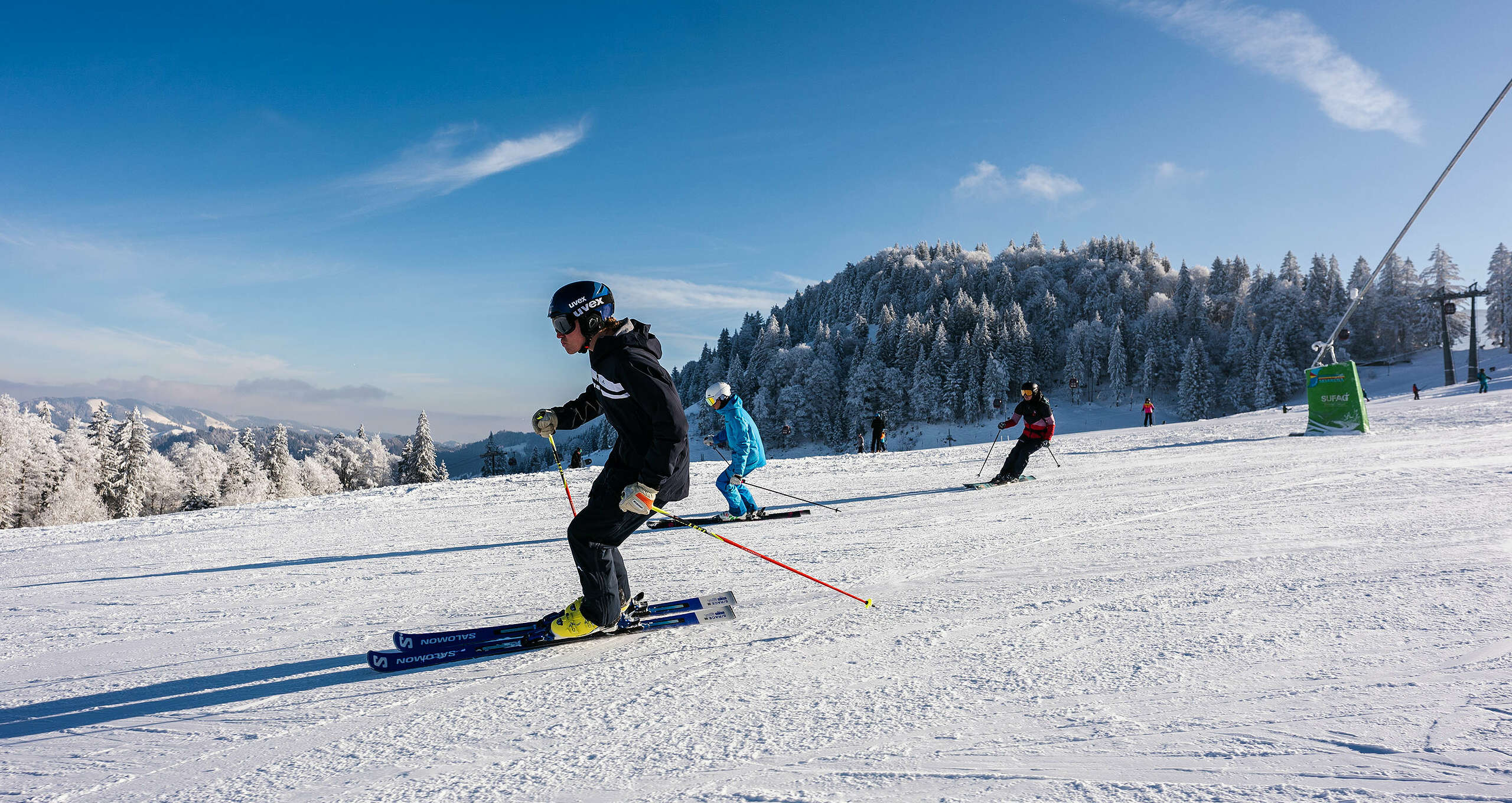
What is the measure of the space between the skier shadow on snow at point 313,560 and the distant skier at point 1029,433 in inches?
302

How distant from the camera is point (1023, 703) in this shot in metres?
2.66

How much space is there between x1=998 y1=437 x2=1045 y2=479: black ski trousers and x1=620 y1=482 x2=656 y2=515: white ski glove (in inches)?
362

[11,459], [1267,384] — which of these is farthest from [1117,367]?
[11,459]

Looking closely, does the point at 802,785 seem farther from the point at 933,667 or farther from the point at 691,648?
the point at 691,648

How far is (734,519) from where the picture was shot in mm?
8969

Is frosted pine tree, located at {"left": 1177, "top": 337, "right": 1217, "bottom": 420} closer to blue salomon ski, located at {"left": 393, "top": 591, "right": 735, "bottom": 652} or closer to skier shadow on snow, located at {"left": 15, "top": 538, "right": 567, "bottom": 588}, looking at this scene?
skier shadow on snow, located at {"left": 15, "top": 538, "right": 567, "bottom": 588}

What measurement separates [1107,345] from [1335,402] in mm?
89686

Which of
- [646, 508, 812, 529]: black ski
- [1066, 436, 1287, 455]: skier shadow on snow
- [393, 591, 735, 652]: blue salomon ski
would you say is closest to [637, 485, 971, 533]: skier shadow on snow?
[646, 508, 812, 529]: black ski

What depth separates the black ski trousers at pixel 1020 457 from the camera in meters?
11.4

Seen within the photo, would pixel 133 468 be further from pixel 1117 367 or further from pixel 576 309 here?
pixel 1117 367

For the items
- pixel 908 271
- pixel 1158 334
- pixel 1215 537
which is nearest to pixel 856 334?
pixel 1158 334

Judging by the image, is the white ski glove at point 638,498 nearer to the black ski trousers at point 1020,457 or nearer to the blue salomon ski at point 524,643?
the blue salomon ski at point 524,643

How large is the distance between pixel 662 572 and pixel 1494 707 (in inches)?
196

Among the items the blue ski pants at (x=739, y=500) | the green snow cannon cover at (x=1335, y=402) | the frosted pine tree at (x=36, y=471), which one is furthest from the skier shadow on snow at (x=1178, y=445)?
the frosted pine tree at (x=36, y=471)
